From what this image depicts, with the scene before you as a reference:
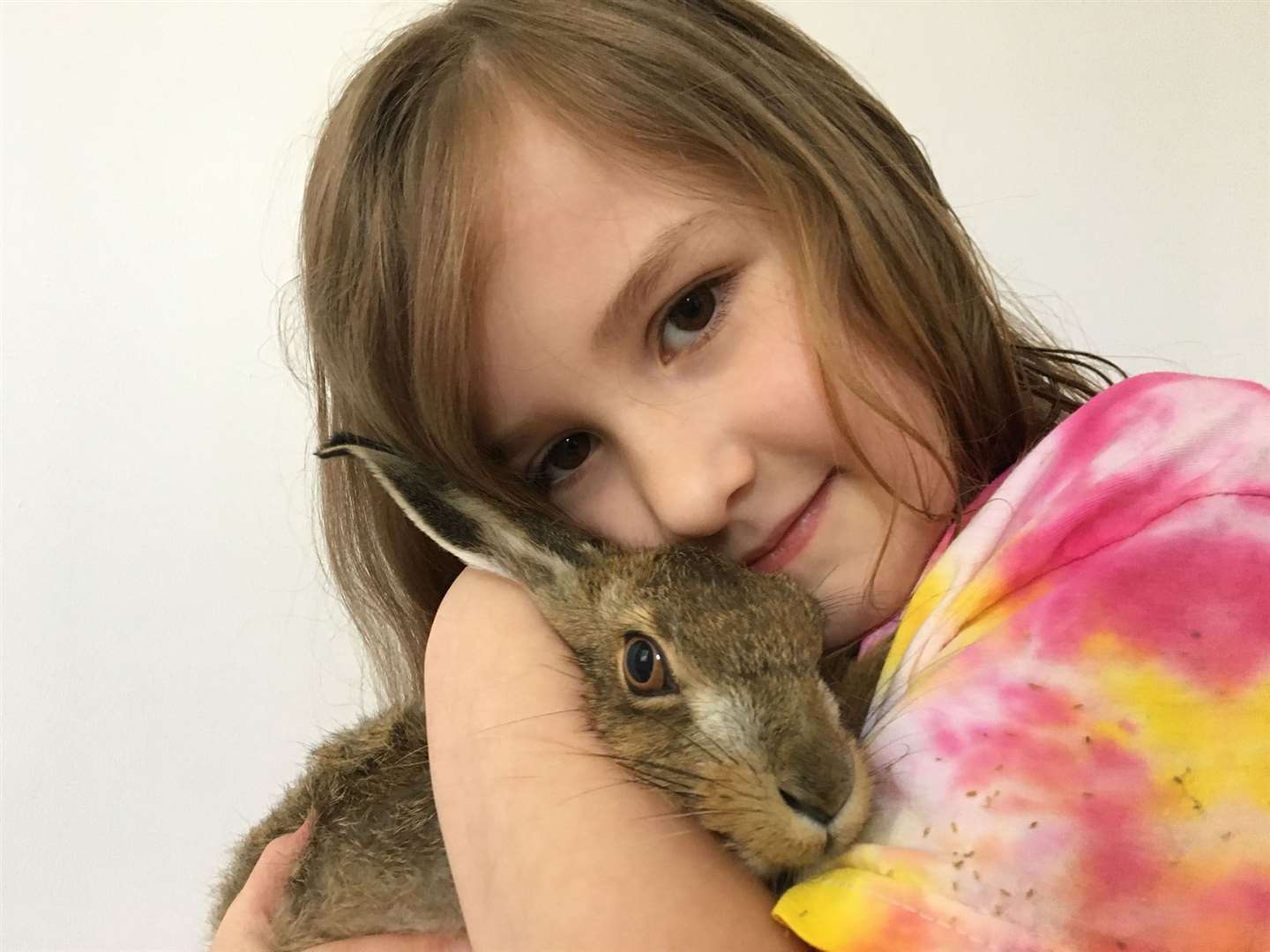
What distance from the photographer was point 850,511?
1.20m

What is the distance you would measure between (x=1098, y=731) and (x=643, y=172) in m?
0.82

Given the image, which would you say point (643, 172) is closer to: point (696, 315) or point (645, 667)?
point (696, 315)

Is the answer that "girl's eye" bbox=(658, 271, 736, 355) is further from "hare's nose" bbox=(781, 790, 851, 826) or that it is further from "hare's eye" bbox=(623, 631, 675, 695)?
"hare's nose" bbox=(781, 790, 851, 826)

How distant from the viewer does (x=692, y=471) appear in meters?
1.12

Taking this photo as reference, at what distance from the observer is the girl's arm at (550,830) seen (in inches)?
31.6

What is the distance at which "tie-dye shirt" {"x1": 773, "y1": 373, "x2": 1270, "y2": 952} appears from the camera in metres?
0.71

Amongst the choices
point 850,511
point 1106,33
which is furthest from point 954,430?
point 1106,33

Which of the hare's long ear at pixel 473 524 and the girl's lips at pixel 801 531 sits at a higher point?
the hare's long ear at pixel 473 524

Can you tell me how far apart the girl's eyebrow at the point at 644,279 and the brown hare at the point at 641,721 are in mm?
275

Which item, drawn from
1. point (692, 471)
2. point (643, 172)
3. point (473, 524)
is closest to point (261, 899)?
point (473, 524)

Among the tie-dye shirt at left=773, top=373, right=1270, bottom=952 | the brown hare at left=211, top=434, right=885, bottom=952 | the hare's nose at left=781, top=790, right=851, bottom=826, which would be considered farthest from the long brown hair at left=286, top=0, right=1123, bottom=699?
the hare's nose at left=781, top=790, right=851, bottom=826

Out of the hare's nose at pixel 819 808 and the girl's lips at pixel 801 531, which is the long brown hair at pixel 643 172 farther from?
the hare's nose at pixel 819 808

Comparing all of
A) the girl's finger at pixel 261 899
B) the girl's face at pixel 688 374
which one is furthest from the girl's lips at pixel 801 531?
the girl's finger at pixel 261 899

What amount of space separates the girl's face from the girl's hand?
0.71m
